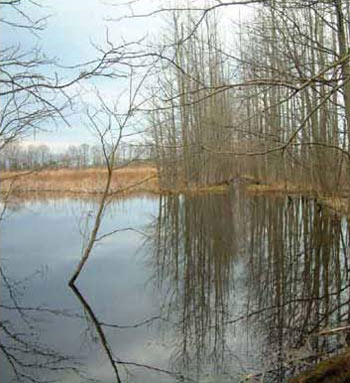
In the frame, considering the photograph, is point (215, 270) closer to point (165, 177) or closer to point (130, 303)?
point (130, 303)

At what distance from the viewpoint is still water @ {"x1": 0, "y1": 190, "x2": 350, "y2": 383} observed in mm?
4426

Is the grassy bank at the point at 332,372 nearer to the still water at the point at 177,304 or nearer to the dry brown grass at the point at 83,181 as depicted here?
the still water at the point at 177,304

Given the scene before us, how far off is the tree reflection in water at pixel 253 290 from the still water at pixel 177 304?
2cm

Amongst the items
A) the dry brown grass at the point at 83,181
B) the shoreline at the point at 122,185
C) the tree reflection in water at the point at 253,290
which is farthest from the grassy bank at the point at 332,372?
the dry brown grass at the point at 83,181

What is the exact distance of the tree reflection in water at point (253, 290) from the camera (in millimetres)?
4438

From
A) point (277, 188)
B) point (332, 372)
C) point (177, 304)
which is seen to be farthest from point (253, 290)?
point (277, 188)

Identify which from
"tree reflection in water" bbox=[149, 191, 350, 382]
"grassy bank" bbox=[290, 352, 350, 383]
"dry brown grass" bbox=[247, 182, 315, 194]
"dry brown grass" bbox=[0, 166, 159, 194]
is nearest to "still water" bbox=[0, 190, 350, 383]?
A: "tree reflection in water" bbox=[149, 191, 350, 382]

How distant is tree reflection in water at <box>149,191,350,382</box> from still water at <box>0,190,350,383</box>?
0.07 ft

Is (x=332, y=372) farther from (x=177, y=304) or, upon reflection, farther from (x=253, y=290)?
(x=253, y=290)

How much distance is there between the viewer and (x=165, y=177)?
25625 mm

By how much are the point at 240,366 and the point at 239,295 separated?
2.20m

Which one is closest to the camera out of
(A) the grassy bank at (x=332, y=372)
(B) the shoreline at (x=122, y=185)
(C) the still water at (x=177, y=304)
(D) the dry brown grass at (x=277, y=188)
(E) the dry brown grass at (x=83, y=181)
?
(A) the grassy bank at (x=332, y=372)

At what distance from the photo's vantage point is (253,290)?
6629 millimetres

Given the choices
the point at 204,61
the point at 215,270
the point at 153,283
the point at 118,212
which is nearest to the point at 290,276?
the point at 215,270
